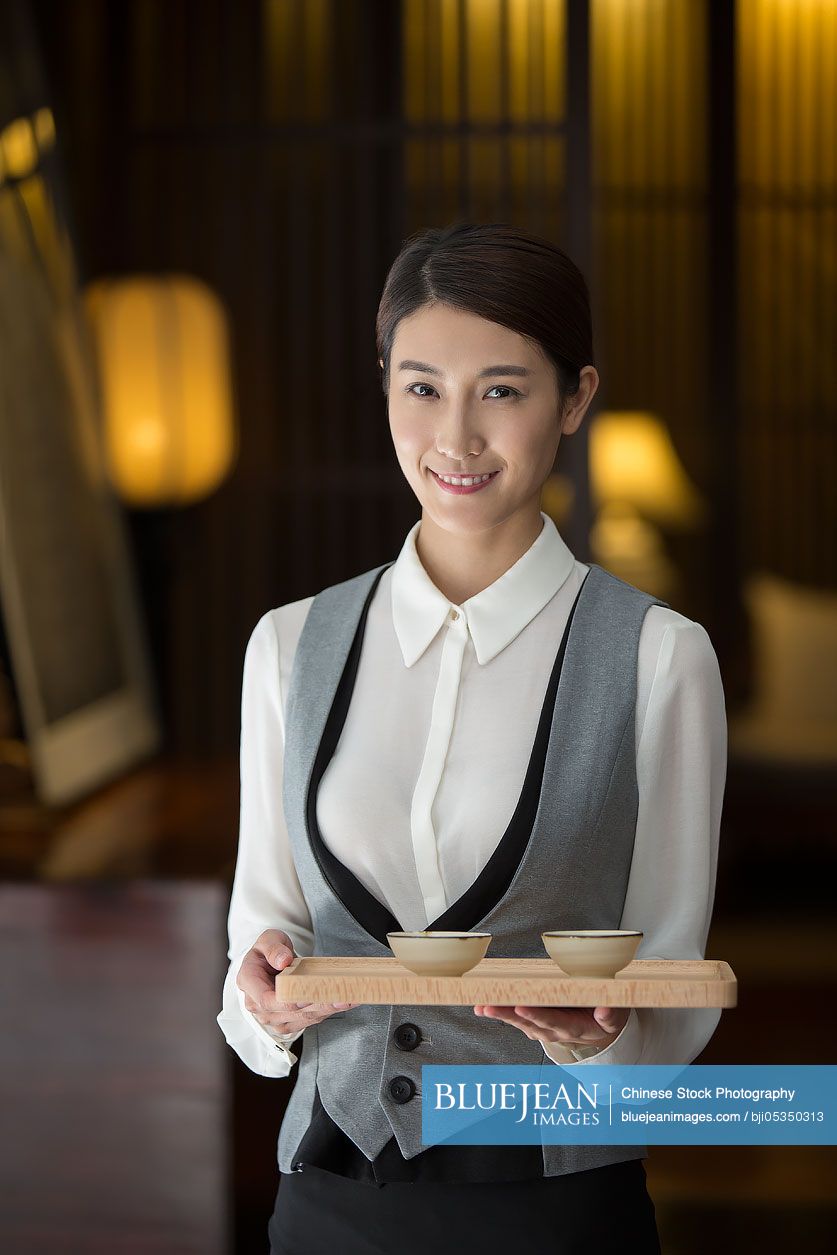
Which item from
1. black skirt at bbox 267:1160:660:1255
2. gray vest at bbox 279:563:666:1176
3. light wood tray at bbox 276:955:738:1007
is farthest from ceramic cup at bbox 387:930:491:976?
black skirt at bbox 267:1160:660:1255

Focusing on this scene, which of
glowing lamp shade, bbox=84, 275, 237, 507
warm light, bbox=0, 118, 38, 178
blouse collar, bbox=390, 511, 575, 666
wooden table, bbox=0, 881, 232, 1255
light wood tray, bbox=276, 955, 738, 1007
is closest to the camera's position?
light wood tray, bbox=276, 955, 738, 1007

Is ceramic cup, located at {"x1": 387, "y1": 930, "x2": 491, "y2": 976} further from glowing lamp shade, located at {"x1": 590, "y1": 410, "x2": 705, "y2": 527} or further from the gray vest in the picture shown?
glowing lamp shade, located at {"x1": 590, "y1": 410, "x2": 705, "y2": 527}

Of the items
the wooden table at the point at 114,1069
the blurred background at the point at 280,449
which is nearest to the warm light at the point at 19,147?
the blurred background at the point at 280,449

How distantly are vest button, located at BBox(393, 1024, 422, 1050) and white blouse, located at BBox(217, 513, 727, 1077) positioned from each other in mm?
48

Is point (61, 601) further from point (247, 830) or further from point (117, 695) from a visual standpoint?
point (247, 830)

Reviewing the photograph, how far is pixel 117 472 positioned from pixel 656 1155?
83.5 inches

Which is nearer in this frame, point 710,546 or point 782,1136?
point 782,1136

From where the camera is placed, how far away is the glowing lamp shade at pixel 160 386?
155 inches

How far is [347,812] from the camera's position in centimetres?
118

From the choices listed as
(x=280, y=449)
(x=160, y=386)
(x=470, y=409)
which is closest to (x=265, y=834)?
(x=470, y=409)

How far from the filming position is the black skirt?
3.76 ft

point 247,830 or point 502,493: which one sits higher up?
point 502,493

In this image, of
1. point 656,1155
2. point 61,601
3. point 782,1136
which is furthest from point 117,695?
point 782,1136

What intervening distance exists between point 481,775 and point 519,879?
85mm
